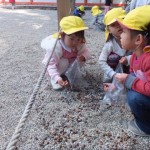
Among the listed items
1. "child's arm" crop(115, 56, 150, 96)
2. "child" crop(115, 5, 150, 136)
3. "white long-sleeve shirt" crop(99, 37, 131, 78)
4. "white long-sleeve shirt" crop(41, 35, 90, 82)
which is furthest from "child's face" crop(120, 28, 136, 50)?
"white long-sleeve shirt" crop(41, 35, 90, 82)

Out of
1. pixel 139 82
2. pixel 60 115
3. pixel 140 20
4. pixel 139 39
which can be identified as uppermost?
pixel 140 20

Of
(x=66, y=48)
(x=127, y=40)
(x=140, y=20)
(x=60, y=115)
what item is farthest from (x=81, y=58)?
(x=140, y=20)

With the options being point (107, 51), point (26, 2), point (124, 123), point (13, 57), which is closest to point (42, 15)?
point (26, 2)

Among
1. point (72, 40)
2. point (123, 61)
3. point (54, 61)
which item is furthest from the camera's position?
point (54, 61)

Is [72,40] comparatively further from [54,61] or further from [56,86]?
[56,86]

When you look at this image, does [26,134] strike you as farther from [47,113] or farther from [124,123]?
[124,123]

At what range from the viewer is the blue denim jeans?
5.21ft

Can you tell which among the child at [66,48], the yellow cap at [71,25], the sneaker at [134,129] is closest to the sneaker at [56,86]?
the child at [66,48]

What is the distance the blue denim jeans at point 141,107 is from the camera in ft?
5.21

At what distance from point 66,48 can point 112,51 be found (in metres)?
0.37

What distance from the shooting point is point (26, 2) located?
864 centimetres

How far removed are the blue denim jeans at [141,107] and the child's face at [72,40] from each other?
75 cm

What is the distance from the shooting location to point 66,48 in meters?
2.34

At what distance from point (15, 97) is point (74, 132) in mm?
716
